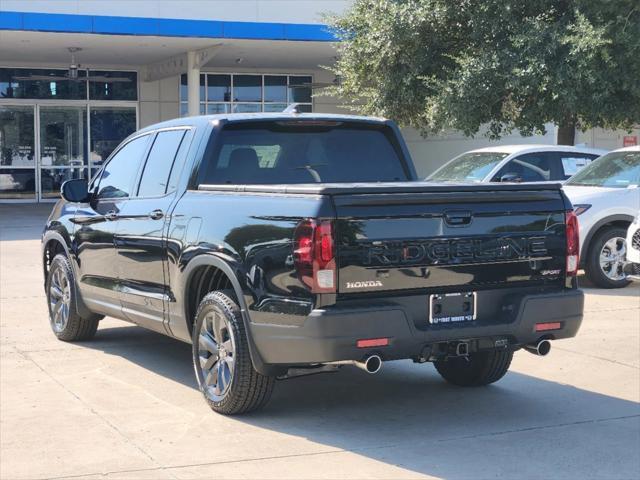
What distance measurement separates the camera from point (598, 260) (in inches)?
492

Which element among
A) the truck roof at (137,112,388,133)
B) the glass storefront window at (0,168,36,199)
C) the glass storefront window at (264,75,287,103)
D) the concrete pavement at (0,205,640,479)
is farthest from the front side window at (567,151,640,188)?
the glass storefront window at (264,75,287,103)

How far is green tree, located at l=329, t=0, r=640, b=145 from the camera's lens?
16.8m

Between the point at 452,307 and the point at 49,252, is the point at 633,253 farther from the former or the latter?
the point at 49,252

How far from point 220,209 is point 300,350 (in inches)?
47.7

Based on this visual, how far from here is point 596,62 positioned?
16.8 metres

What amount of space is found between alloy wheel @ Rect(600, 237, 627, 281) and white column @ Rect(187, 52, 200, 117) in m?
15.7

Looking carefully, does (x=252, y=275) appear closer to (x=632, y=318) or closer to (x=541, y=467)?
(x=541, y=467)

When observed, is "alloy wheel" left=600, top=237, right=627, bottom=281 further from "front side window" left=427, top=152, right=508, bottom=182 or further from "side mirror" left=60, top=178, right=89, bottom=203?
"side mirror" left=60, top=178, right=89, bottom=203

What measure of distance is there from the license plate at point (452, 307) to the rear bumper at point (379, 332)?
0.05m

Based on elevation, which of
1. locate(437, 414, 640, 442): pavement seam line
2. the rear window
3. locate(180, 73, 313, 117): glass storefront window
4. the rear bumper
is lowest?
locate(437, 414, 640, 442): pavement seam line

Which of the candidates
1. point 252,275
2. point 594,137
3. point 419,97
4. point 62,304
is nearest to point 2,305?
point 62,304

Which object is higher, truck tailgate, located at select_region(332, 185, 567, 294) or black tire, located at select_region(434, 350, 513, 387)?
truck tailgate, located at select_region(332, 185, 567, 294)

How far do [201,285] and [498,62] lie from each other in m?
11.6

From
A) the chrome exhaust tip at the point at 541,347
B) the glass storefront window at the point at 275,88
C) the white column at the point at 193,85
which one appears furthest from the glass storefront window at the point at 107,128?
the chrome exhaust tip at the point at 541,347
